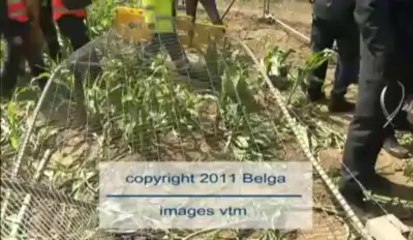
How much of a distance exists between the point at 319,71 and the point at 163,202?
5.11 feet

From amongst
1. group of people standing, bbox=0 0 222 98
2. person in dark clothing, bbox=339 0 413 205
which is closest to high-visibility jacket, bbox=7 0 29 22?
group of people standing, bbox=0 0 222 98

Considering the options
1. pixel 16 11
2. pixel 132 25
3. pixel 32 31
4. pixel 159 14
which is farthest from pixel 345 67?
pixel 16 11

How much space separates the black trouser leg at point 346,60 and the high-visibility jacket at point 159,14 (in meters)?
0.93

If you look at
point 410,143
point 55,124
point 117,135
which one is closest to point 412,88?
point 410,143

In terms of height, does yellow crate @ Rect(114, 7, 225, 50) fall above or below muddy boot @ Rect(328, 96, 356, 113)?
above

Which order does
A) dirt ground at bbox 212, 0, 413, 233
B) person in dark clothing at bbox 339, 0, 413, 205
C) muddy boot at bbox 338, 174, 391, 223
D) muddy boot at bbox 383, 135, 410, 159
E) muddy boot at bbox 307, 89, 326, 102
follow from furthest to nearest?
muddy boot at bbox 307, 89, 326, 102, muddy boot at bbox 383, 135, 410, 159, dirt ground at bbox 212, 0, 413, 233, muddy boot at bbox 338, 174, 391, 223, person in dark clothing at bbox 339, 0, 413, 205

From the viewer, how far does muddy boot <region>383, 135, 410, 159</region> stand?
A: 354cm

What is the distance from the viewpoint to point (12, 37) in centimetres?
175

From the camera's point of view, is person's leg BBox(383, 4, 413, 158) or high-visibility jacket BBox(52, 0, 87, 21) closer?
person's leg BBox(383, 4, 413, 158)

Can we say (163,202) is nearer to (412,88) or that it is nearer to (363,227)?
(363,227)

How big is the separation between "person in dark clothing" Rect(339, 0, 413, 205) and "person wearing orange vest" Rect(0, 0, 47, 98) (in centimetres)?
124

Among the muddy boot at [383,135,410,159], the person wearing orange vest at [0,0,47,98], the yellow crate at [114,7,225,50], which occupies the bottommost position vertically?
the muddy boot at [383,135,410,159]

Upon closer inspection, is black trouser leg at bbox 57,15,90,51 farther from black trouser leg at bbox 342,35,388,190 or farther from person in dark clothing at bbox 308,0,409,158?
black trouser leg at bbox 342,35,388,190

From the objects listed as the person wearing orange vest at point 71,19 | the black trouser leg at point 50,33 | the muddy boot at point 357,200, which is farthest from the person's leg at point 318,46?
the black trouser leg at point 50,33
